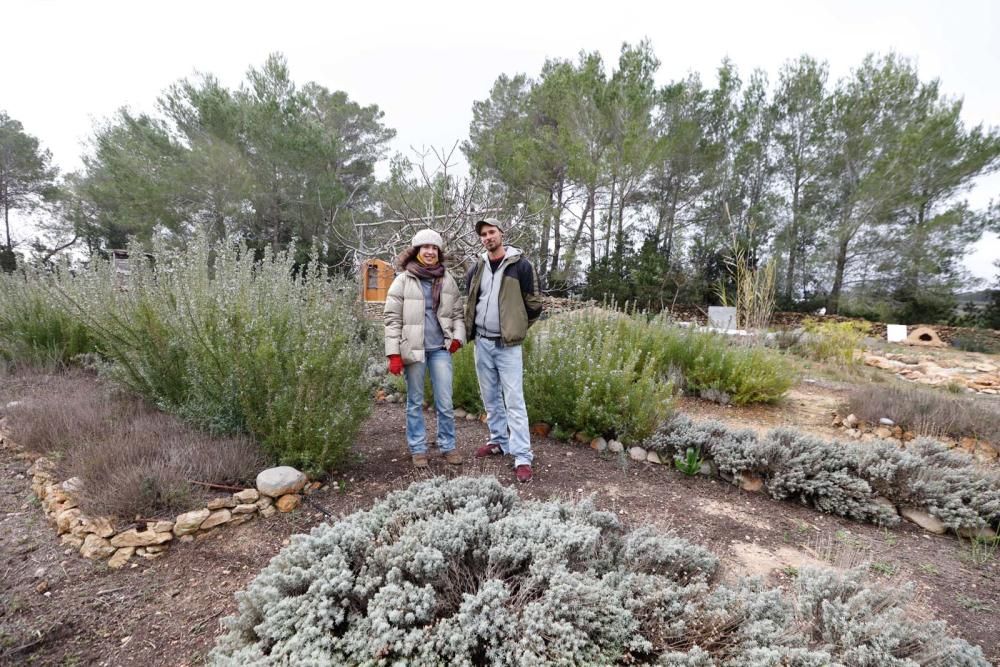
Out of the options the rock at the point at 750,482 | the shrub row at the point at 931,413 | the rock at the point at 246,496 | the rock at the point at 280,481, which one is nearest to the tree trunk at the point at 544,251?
the shrub row at the point at 931,413

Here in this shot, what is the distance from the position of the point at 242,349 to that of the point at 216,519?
38.4 inches

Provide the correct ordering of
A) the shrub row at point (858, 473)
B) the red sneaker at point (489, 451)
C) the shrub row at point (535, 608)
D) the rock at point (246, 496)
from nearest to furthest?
the shrub row at point (535, 608), the rock at point (246, 496), the shrub row at point (858, 473), the red sneaker at point (489, 451)

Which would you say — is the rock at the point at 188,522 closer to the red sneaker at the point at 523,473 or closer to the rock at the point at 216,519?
the rock at the point at 216,519

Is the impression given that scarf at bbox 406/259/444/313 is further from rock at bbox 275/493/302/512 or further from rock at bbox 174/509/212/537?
rock at bbox 174/509/212/537

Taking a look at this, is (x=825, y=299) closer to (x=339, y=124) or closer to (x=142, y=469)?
(x=142, y=469)

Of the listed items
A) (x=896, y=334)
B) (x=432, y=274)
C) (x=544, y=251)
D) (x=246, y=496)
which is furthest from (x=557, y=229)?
(x=246, y=496)

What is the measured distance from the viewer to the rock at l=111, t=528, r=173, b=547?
2039mm

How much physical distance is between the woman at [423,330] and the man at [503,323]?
0.58 feet

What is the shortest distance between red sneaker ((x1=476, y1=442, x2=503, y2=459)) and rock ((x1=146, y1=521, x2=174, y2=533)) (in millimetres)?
1810

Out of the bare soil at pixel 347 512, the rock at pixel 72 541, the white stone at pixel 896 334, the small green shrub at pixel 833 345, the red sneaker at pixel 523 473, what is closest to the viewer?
the bare soil at pixel 347 512

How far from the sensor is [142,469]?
228 centimetres

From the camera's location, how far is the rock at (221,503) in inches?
88.2

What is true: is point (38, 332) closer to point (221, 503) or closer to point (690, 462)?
point (221, 503)

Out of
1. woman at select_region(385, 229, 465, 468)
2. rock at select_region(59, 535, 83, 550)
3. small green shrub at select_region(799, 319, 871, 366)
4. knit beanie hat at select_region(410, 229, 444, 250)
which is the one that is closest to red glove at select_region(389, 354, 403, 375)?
woman at select_region(385, 229, 465, 468)
